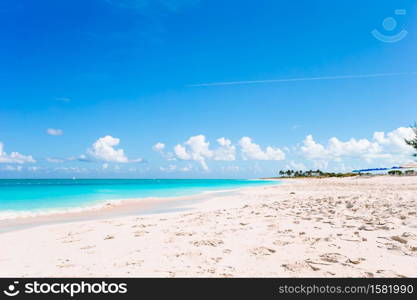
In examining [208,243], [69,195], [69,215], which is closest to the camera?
[208,243]

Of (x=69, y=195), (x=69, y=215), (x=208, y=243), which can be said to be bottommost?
(x=69, y=195)

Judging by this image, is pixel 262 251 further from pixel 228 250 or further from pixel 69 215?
pixel 69 215

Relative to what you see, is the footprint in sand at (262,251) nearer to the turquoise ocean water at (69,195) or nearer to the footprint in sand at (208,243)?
the footprint in sand at (208,243)

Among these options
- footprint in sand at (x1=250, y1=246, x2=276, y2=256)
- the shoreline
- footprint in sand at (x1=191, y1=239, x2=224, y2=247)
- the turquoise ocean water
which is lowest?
the turquoise ocean water

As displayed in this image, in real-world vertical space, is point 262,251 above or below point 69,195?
above

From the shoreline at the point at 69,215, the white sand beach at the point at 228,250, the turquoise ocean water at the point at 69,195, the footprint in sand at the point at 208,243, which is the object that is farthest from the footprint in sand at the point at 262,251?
the turquoise ocean water at the point at 69,195

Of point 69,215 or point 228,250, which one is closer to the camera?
point 228,250

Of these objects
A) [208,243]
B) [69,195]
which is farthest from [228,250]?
[69,195]

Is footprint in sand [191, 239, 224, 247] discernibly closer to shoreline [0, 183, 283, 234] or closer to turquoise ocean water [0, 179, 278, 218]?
shoreline [0, 183, 283, 234]

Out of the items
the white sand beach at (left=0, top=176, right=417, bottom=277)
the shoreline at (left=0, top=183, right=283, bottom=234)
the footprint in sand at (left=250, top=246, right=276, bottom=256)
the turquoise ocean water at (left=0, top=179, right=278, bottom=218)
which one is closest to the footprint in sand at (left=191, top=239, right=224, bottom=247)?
the white sand beach at (left=0, top=176, right=417, bottom=277)

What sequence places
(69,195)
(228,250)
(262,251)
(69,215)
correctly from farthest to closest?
(69,195) < (69,215) < (228,250) < (262,251)

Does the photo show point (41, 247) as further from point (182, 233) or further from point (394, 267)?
point (394, 267)

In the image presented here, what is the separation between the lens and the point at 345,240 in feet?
17.7

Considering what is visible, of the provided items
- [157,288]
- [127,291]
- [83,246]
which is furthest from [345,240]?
[83,246]
